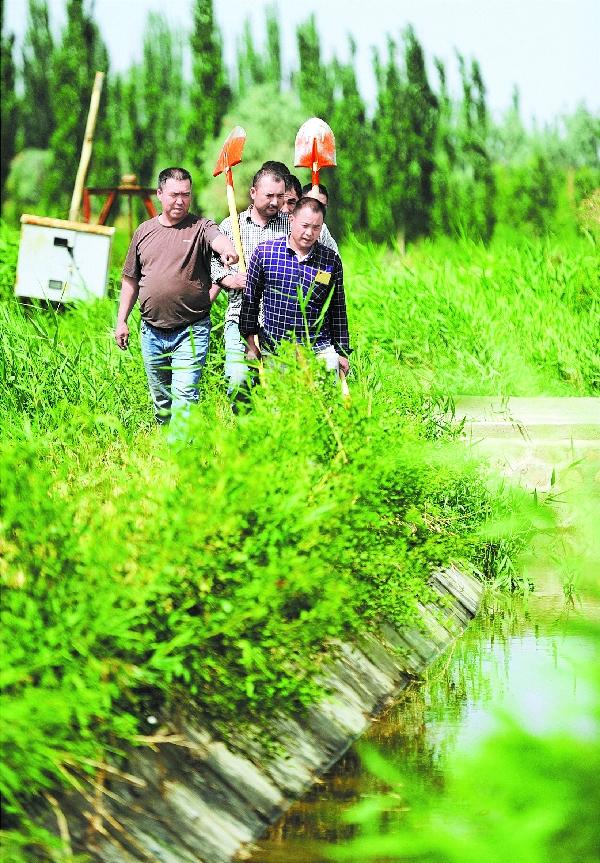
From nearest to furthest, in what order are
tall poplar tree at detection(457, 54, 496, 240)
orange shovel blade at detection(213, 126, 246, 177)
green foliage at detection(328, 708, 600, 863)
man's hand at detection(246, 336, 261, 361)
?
green foliage at detection(328, 708, 600, 863)
man's hand at detection(246, 336, 261, 361)
orange shovel blade at detection(213, 126, 246, 177)
tall poplar tree at detection(457, 54, 496, 240)

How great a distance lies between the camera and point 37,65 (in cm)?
4381

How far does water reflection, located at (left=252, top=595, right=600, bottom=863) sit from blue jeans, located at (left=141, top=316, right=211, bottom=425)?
6.53 feet

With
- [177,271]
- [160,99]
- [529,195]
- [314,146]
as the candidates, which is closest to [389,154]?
[529,195]

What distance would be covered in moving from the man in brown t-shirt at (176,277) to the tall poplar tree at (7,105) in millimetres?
30183

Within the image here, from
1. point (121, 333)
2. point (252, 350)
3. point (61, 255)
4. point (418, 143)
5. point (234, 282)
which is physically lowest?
point (252, 350)

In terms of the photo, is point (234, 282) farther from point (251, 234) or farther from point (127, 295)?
point (127, 295)

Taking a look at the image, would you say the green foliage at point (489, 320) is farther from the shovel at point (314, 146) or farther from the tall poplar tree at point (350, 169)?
the tall poplar tree at point (350, 169)

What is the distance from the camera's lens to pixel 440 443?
7.77 meters

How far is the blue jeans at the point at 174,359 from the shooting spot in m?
7.85

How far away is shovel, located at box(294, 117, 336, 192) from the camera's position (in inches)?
362

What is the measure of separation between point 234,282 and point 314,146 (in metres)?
1.81

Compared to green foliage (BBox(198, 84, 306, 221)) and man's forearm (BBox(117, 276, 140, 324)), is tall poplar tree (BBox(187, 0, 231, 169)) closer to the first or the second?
green foliage (BBox(198, 84, 306, 221))

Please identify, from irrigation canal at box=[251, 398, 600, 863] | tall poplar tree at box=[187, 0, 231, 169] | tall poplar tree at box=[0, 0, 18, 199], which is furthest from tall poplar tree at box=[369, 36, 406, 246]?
irrigation canal at box=[251, 398, 600, 863]

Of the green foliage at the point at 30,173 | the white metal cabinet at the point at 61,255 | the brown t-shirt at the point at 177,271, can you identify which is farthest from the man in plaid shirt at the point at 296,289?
the green foliage at the point at 30,173
